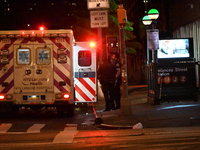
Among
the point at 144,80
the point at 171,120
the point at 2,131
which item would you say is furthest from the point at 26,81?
the point at 144,80

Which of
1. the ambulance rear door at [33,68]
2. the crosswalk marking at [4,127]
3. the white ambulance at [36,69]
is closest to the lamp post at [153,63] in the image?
the white ambulance at [36,69]

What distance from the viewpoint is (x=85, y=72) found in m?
15.9

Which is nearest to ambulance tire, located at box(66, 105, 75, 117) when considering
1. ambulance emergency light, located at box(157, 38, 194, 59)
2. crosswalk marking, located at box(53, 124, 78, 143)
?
crosswalk marking, located at box(53, 124, 78, 143)

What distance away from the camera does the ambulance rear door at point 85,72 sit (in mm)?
15812

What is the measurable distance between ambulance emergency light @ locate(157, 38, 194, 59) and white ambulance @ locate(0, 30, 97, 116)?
546cm

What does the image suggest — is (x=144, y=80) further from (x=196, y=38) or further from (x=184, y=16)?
(x=196, y=38)

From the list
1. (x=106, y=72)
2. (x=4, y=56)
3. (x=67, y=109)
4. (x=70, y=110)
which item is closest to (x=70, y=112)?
(x=70, y=110)

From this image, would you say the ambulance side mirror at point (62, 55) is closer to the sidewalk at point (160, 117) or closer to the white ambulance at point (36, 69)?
the white ambulance at point (36, 69)

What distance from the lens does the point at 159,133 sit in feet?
31.1

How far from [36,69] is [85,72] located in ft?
10.7

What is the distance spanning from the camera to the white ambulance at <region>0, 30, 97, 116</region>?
42.5 feet

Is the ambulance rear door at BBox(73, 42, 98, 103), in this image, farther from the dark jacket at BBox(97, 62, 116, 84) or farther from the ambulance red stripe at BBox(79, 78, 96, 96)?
the dark jacket at BBox(97, 62, 116, 84)

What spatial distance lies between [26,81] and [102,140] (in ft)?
16.8

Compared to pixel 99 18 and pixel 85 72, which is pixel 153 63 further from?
pixel 85 72
